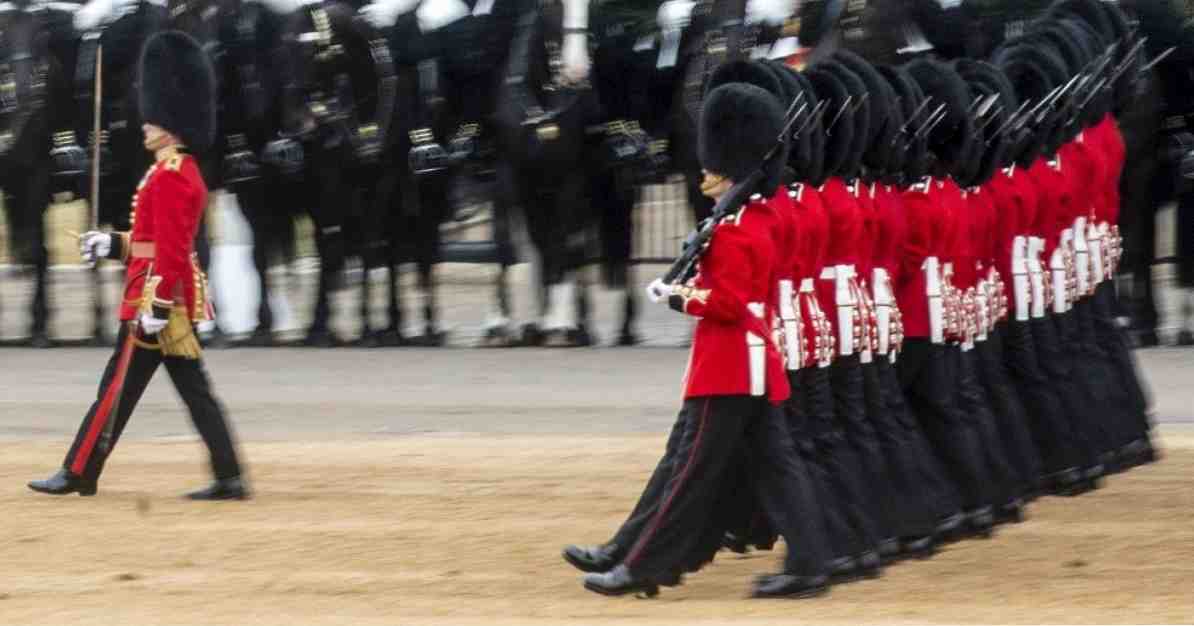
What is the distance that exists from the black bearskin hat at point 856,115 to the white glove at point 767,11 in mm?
4842

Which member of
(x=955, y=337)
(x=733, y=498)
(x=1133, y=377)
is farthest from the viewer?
(x=1133, y=377)

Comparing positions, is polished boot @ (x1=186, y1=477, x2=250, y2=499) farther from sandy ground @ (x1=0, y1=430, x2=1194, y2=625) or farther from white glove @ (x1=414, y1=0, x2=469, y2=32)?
white glove @ (x1=414, y1=0, x2=469, y2=32)

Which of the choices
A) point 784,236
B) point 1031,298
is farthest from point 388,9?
point 784,236

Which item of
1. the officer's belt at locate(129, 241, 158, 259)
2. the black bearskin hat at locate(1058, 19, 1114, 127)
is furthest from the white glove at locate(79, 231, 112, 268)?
the black bearskin hat at locate(1058, 19, 1114, 127)

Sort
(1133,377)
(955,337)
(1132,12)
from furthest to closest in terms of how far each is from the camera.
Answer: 1. (1132,12)
2. (1133,377)
3. (955,337)

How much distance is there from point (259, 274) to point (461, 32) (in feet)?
5.21

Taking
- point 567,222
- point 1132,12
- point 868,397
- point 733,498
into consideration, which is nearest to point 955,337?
point 868,397

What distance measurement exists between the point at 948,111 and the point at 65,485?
3159 millimetres

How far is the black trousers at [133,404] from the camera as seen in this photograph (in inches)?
404

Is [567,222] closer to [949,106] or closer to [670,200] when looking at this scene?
[670,200]

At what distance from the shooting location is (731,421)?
27.6 feet

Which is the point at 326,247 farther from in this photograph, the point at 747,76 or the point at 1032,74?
the point at 747,76

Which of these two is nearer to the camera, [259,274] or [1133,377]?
[1133,377]

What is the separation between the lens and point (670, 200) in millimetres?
15086
